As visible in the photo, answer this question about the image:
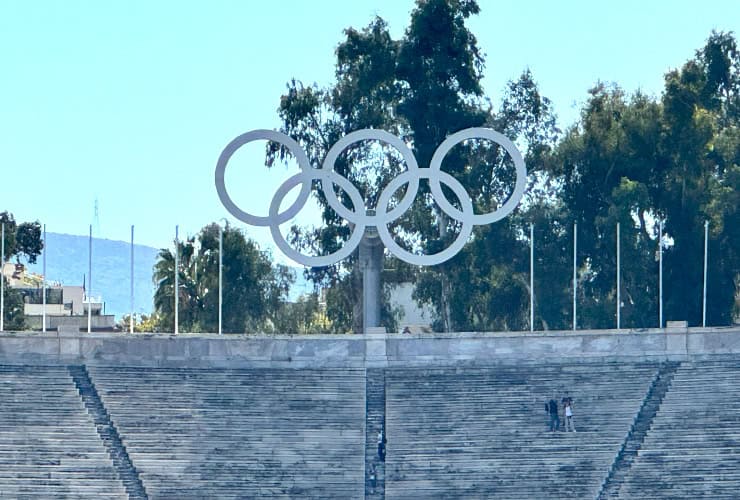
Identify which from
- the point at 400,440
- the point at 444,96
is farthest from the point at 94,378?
the point at 444,96

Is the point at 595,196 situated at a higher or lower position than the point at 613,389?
higher

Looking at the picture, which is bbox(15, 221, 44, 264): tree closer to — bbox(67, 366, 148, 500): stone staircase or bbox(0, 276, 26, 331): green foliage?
bbox(0, 276, 26, 331): green foliage

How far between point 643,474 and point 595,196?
2372 centimetres

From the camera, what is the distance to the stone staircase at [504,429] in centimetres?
5244

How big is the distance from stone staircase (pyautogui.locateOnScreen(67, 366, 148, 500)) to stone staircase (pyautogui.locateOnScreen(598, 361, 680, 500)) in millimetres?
11541

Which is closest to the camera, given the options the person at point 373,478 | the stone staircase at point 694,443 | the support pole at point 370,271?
the stone staircase at point 694,443

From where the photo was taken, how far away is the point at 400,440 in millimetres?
54500

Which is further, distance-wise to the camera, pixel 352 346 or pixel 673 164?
pixel 673 164

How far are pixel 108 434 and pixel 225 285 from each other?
27.5 metres

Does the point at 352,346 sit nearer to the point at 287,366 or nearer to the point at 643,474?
the point at 287,366

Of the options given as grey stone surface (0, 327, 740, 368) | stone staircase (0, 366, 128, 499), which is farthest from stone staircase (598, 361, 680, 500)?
stone staircase (0, 366, 128, 499)

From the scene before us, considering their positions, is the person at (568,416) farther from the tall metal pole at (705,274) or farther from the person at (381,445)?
the tall metal pole at (705,274)

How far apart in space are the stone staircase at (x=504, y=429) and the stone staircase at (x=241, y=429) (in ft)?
4.43

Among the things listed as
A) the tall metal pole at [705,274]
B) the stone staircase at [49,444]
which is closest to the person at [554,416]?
the stone staircase at [49,444]
